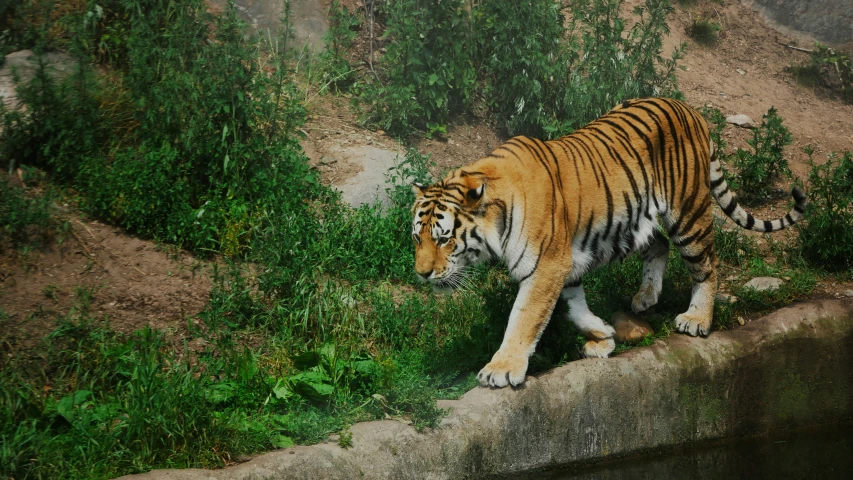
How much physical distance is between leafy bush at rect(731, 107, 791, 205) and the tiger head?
4012mm

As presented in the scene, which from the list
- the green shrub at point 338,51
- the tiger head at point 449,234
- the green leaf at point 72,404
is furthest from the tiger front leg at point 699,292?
the green shrub at point 338,51

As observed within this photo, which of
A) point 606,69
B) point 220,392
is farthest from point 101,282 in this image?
point 606,69

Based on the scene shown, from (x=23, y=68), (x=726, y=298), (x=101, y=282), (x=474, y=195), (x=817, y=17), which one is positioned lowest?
(x=101, y=282)

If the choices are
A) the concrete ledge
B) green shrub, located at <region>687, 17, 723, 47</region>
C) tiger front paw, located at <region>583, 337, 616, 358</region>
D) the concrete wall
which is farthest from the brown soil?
the concrete wall

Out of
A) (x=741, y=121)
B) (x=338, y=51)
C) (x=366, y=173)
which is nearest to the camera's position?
(x=366, y=173)

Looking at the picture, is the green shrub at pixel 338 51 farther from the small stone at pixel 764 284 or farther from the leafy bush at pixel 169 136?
the small stone at pixel 764 284

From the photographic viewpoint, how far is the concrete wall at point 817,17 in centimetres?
1092

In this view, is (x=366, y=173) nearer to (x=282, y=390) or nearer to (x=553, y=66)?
(x=553, y=66)

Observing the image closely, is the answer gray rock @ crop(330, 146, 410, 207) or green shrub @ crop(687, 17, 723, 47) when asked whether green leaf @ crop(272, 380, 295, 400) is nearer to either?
gray rock @ crop(330, 146, 410, 207)

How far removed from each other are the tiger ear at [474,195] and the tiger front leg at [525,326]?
0.53 metres

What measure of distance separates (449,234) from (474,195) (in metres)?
0.27

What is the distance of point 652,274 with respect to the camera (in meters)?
5.92

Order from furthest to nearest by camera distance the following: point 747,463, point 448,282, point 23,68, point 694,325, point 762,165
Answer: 1. point 762,165
2. point 23,68
3. point 694,325
4. point 747,463
5. point 448,282

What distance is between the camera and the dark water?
515cm
